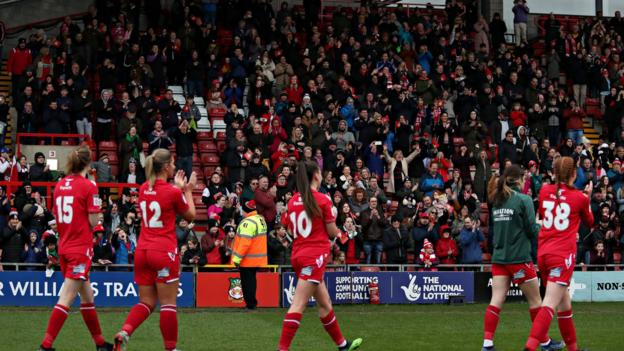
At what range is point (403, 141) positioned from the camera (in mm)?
28750

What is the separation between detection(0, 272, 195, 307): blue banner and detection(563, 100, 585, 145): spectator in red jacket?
48.4 ft

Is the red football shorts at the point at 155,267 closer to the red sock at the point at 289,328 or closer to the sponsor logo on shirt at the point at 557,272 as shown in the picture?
the red sock at the point at 289,328

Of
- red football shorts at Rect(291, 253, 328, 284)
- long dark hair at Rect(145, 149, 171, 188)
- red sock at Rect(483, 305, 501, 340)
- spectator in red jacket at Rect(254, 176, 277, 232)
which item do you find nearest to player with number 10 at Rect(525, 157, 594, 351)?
red sock at Rect(483, 305, 501, 340)

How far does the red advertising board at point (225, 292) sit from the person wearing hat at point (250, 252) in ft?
3.83

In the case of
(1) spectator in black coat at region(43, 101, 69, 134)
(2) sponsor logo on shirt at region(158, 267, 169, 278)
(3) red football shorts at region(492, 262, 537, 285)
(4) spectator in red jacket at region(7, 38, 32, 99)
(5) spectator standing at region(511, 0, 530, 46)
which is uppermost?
(5) spectator standing at region(511, 0, 530, 46)

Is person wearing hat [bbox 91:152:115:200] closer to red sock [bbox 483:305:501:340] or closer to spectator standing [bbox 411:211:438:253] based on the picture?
spectator standing [bbox 411:211:438:253]

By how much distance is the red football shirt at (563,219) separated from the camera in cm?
1227

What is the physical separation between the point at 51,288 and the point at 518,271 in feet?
38.0

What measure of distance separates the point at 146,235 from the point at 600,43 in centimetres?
2764

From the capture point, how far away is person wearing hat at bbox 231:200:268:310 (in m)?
20.1

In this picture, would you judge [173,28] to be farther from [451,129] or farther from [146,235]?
[146,235]

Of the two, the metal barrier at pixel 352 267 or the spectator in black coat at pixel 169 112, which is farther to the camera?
the spectator in black coat at pixel 169 112

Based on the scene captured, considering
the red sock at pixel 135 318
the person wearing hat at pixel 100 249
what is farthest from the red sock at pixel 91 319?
the person wearing hat at pixel 100 249

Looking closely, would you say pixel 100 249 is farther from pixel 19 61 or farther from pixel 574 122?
pixel 574 122
